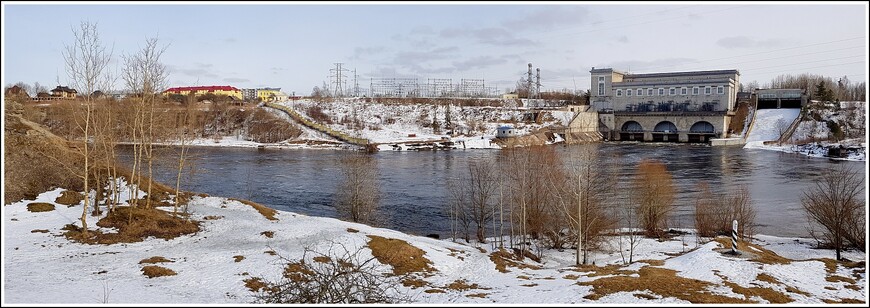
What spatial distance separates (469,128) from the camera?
234ft

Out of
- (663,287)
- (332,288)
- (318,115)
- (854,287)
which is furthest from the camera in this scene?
(318,115)

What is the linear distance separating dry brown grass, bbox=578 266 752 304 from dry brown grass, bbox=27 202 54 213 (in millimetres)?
16843

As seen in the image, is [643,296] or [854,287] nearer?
[643,296]

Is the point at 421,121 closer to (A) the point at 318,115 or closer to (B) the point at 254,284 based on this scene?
(A) the point at 318,115

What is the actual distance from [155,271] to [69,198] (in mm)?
9436

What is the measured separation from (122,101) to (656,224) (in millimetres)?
26251

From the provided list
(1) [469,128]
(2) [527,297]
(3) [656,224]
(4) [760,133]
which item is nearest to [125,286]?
(2) [527,297]

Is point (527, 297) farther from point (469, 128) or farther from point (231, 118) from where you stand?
point (231, 118)

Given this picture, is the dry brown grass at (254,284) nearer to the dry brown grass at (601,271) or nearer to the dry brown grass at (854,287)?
the dry brown grass at (601,271)

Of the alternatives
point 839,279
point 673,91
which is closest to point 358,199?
point 839,279

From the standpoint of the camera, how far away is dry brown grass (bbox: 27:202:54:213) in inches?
Result: 707

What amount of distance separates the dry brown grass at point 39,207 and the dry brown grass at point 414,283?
13.0m

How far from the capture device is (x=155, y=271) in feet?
40.2

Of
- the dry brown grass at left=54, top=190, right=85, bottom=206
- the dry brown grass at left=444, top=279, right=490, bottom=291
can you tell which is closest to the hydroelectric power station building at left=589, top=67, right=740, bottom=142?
the dry brown grass at left=444, top=279, right=490, bottom=291
